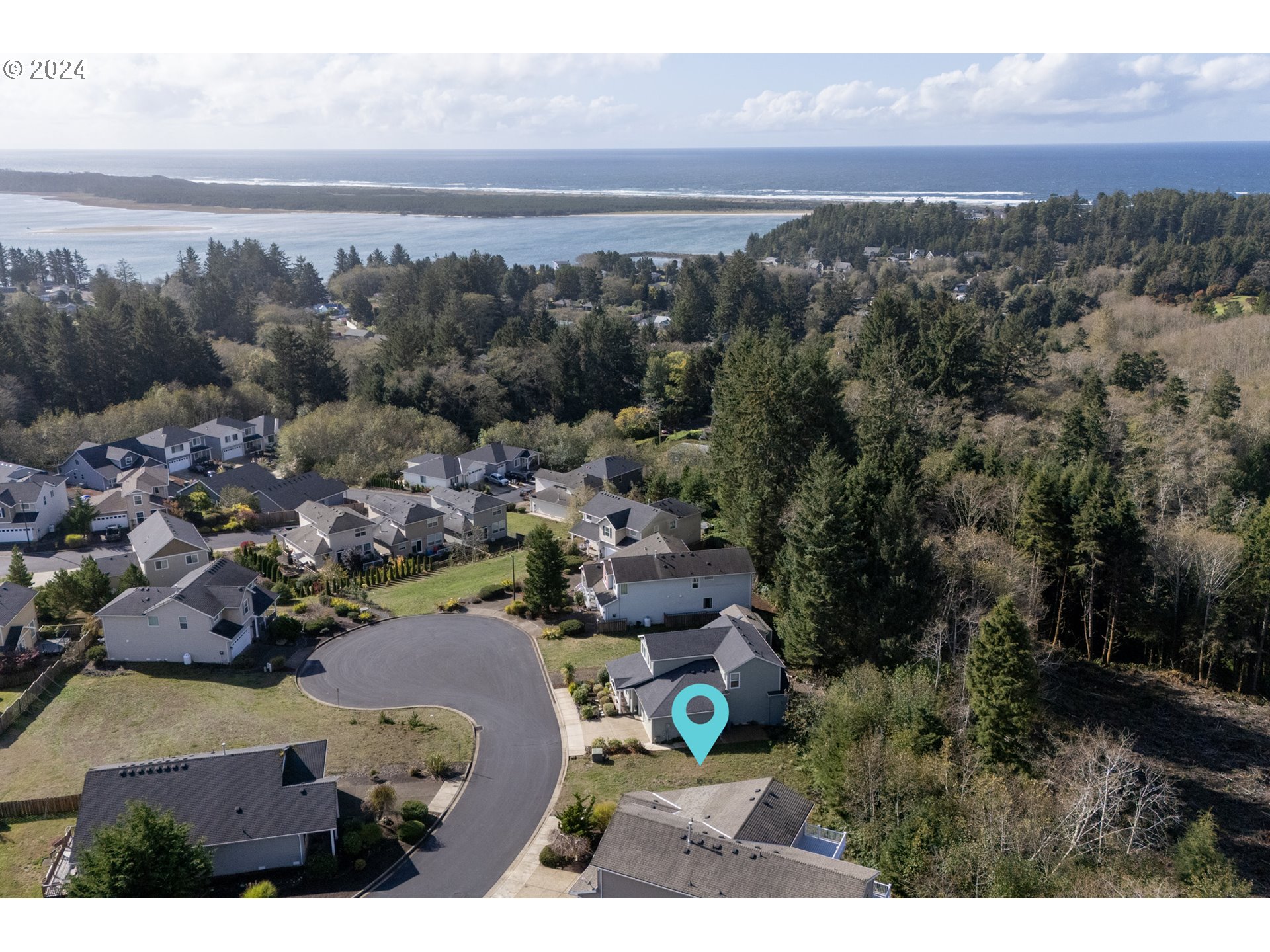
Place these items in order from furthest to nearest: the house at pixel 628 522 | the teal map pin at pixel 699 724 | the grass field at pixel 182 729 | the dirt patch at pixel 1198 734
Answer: the house at pixel 628 522, the teal map pin at pixel 699 724, the grass field at pixel 182 729, the dirt patch at pixel 1198 734

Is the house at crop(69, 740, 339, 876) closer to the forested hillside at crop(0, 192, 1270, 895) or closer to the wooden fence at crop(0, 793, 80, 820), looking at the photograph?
the wooden fence at crop(0, 793, 80, 820)

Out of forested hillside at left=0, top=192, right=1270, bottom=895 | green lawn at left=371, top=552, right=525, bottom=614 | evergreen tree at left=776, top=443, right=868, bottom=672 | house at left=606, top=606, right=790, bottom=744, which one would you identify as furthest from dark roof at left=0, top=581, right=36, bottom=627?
evergreen tree at left=776, top=443, right=868, bottom=672

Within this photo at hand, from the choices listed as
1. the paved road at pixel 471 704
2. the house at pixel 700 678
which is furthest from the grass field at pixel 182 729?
the house at pixel 700 678

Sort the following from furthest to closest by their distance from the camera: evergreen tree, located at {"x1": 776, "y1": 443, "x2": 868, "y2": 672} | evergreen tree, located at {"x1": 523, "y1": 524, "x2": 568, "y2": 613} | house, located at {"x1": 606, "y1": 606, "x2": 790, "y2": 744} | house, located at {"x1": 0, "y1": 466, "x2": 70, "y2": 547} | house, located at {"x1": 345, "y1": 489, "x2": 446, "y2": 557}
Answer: house, located at {"x1": 345, "y1": 489, "x2": 446, "y2": 557}, house, located at {"x1": 0, "y1": 466, "x2": 70, "y2": 547}, evergreen tree, located at {"x1": 523, "y1": 524, "x2": 568, "y2": 613}, evergreen tree, located at {"x1": 776, "y1": 443, "x2": 868, "y2": 672}, house, located at {"x1": 606, "y1": 606, "x2": 790, "y2": 744}

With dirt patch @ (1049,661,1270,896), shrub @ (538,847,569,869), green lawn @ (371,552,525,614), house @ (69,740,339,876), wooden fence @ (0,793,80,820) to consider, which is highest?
house @ (69,740,339,876)

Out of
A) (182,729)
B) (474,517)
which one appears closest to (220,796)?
(182,729)

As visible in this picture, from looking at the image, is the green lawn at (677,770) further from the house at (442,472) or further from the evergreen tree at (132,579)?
the house at (442,472)

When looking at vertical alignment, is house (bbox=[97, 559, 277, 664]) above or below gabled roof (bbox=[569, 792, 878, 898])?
below
